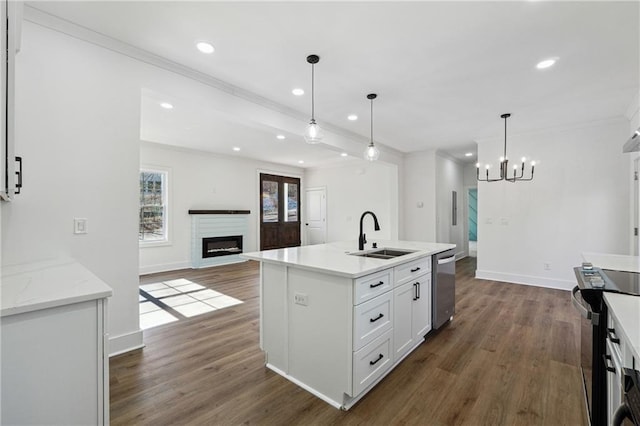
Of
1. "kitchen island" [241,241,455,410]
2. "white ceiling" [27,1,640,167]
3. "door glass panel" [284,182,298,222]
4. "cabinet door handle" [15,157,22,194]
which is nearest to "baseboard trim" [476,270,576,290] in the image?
"white ceiling" [27,1,640,167]

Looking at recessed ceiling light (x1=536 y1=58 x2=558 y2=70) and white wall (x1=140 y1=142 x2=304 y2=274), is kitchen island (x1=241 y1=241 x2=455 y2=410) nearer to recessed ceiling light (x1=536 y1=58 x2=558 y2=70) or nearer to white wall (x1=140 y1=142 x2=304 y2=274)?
recessed ceiling light (x1=536 y1=58 x2=558 y2=70)

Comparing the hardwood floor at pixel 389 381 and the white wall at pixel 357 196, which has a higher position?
the white wall at pixel 357 196

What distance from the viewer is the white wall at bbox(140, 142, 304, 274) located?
5984 mm

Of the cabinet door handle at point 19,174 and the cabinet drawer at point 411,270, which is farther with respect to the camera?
the cabinet drawer at point 411,270

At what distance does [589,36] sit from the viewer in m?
2.33

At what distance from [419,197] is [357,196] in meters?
1.93

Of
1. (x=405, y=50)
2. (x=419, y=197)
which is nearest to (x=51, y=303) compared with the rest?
(x=405, y=50)

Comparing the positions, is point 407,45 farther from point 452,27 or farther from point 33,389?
point 33,389

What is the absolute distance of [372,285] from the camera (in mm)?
1958

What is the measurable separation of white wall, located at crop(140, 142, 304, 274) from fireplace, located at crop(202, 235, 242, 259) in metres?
0.25

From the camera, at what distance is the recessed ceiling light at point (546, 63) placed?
2705 mm

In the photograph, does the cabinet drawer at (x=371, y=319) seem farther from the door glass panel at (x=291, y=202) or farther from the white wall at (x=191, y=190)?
the door glass panel at (x=291, y=202)

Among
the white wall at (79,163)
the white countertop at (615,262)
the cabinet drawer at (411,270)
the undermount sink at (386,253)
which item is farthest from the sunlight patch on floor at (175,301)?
the white countertop at (615,262)

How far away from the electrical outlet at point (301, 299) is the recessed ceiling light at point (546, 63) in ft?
10.1
